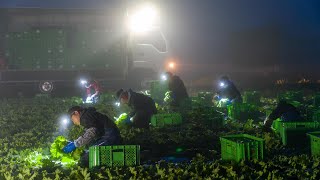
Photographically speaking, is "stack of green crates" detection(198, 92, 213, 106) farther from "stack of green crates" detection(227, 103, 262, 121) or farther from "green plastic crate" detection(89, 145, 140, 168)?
"green plastic crate" detection(89, 145, 140, 168)

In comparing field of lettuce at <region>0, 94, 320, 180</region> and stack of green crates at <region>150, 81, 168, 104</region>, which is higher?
stack of green crates at <region>150, 81, 168, 104</region>

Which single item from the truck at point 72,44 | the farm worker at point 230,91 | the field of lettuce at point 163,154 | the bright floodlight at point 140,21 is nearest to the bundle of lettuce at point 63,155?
the field of lettuce at point 163,154

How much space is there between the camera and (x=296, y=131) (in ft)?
28.7

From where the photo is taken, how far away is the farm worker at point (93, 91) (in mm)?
17753

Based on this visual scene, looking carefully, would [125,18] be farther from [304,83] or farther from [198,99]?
[304,83]

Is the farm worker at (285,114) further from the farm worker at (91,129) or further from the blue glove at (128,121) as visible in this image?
the farm worker at (91,129)

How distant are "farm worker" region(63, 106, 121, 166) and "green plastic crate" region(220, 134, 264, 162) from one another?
218 centimetres

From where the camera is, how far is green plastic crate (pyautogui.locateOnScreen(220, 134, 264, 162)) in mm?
6891

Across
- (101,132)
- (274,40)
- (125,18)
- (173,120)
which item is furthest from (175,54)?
(101,132)

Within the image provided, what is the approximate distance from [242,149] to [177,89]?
29.4 ft

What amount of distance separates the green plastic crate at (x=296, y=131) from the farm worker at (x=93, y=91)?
1060 cm

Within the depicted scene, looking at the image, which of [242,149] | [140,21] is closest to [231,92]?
[140,21]

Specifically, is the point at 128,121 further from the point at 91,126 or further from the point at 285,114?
the point at 285,114

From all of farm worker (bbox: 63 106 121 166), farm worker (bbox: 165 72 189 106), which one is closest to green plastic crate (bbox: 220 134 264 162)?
farm worker (bbox: 63 106 121 166)
